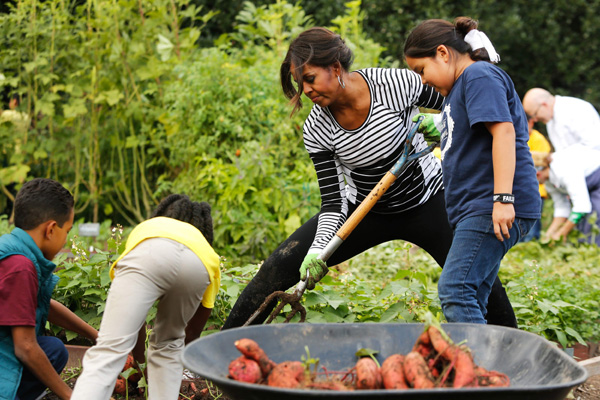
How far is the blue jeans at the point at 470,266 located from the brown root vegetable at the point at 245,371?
978 mm

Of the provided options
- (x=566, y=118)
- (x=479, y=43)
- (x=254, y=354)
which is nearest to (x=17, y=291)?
(x=254, y=354)

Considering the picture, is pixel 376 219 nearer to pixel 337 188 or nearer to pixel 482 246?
pixel 337 188

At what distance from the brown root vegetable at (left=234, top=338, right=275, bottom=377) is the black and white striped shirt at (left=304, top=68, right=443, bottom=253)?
121 centimetres

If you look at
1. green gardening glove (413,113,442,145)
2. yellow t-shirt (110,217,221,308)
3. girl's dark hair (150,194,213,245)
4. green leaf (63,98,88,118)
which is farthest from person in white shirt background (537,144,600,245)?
yellow t-shirt (110,217,221,308)

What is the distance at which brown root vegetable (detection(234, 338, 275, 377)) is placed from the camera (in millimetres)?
1812

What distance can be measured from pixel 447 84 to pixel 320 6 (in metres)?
9.38

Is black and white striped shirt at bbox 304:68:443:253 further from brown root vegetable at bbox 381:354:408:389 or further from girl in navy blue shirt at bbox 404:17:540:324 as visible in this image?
brown root vegetable at bbox 381:354:408:389

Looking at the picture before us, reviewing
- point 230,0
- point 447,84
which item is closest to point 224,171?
point 447,84

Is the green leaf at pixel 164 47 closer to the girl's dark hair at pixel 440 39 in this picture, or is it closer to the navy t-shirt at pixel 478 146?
the girl's dark hair at pixel 440 39

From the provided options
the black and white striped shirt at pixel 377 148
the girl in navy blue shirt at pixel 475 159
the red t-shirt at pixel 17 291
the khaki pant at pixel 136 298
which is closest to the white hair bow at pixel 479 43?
the girl in navy blue shirt at pixel 475 159

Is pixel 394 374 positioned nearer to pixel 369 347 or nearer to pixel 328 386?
pixel 328 386

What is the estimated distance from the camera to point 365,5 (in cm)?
1219

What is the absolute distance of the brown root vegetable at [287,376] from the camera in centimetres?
175

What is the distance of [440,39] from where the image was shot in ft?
8.76
